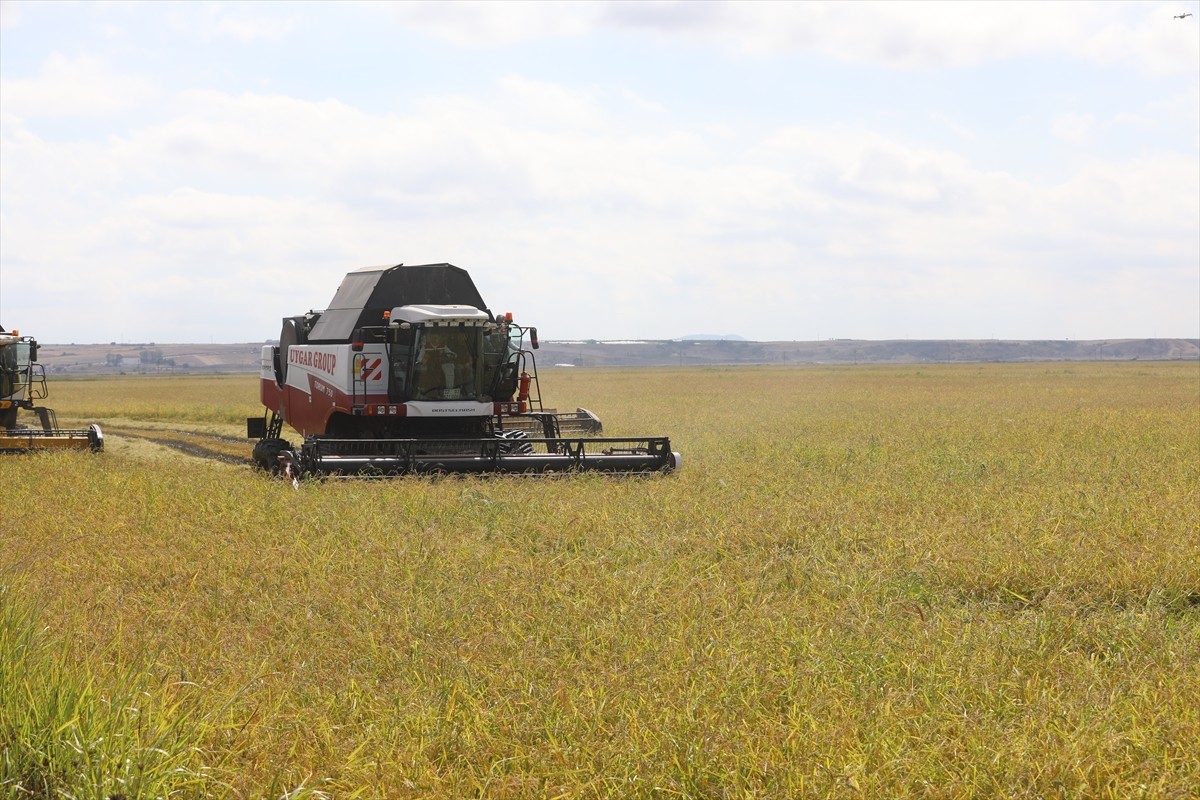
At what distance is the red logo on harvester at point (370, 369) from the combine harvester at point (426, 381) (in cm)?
2

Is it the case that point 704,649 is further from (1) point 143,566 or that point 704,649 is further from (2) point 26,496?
(2) point 26,496

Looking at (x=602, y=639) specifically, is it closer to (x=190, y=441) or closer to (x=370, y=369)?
(x=370, y=369)

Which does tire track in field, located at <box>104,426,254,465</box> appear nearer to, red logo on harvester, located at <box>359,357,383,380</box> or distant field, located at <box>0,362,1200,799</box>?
red logo on harvester, located at <box>359,357,383,380</box>

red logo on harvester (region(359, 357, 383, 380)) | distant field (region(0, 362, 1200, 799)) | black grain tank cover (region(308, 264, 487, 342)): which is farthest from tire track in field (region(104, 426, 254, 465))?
distant field (region(0, 362, 1200, 799))

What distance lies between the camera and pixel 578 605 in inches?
308

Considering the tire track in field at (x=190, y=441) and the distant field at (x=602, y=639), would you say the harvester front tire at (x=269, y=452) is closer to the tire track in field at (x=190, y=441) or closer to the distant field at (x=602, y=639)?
the tire track in field at (x=190, y=441)

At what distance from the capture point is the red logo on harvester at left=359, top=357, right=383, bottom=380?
691 inches

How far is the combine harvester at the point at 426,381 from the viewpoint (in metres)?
17.0

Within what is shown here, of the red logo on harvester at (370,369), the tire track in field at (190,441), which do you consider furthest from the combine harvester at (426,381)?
the tire track in field at (190,441)

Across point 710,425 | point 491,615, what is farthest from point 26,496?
point 710,425

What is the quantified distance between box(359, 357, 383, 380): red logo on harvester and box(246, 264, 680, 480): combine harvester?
0.05ft

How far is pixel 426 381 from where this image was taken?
1775 cm

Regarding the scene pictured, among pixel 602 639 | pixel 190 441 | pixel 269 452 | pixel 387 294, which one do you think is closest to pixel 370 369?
pixel 387 294

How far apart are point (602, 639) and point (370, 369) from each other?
11.3 meters
